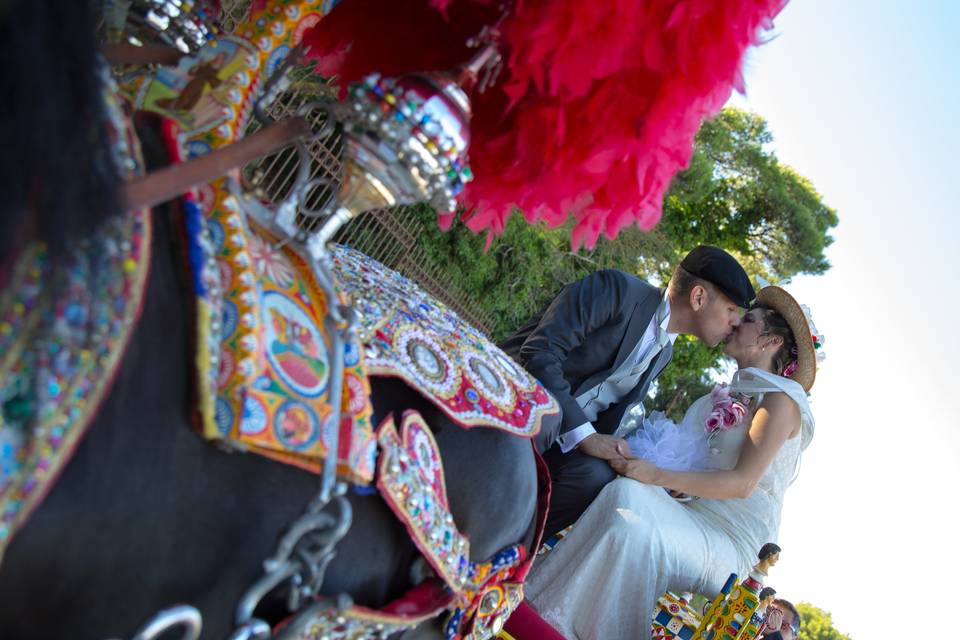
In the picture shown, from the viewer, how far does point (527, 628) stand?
87.8 inches

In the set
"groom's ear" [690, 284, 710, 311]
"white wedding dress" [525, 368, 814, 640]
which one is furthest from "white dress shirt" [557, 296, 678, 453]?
"white wedding dress" [525, 368, 814, 640]

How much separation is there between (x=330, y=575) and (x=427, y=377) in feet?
1.14

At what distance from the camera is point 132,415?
808mm

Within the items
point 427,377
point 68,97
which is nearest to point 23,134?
point 68,97

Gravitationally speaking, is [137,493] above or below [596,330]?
below

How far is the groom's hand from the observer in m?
2.85

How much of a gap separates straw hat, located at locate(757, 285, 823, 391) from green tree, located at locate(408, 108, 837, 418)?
14.7 ft

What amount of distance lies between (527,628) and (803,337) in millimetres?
1866

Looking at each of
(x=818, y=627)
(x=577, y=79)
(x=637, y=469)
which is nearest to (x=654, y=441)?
(x=637, y=469)

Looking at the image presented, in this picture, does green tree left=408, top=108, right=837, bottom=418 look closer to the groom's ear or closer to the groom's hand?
the groom's ear

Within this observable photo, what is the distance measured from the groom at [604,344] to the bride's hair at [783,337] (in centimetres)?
13

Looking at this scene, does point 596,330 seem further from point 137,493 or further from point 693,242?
point 693,242

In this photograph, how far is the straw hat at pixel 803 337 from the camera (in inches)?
129

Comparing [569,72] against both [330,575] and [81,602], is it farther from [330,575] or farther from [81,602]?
[81,602]
